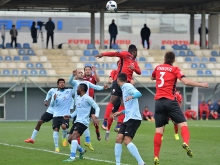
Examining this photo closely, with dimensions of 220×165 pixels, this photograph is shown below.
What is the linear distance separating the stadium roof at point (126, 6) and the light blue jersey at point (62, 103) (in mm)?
22519

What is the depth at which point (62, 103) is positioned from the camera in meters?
16.2

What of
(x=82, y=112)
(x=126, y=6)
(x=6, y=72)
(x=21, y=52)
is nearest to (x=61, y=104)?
(x=82, y=112)

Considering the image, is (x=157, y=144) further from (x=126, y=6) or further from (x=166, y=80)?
(x=126, y=6)

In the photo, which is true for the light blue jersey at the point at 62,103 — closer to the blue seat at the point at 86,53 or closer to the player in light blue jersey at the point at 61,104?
the player in light blue jersey at the point at 61,104

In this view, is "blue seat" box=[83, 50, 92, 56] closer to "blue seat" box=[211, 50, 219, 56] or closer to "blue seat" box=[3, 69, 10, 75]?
"blue seat" box=[3, 69, 10, 75]

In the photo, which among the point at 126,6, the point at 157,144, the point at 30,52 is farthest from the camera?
the point at 126,6

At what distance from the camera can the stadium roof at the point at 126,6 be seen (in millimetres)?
39969

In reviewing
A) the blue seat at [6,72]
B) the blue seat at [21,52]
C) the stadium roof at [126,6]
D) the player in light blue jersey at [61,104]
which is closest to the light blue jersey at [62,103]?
the player in light blue jersey at [61,104]

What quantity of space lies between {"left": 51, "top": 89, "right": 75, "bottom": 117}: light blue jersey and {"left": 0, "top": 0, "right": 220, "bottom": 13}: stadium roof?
22.5 meters

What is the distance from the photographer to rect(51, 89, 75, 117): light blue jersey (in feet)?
53.3

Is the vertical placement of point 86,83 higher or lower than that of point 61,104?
higher

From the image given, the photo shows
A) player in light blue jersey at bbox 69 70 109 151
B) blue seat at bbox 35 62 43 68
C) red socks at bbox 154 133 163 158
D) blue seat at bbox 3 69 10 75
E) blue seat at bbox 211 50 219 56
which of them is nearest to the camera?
red socks at bbox 154 133 163 158

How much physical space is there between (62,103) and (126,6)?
26411 millimetres

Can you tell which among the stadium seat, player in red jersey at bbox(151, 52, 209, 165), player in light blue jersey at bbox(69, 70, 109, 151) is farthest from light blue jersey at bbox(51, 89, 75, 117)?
the stadium seat
